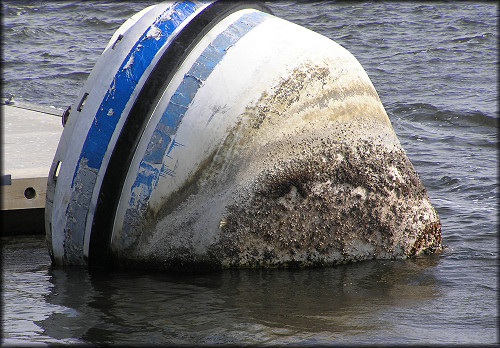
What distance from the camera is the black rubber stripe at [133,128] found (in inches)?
137

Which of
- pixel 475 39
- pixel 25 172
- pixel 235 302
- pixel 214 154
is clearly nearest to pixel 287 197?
pixel 214 154

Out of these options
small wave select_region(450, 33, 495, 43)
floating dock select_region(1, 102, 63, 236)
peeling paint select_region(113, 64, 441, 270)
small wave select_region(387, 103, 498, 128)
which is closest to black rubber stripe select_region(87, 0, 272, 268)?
peeling paint select_region(113, 64, 441, 270)

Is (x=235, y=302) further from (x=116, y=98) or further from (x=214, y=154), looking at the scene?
(x=116, y=98)

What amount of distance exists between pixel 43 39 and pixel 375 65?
19.7 ft

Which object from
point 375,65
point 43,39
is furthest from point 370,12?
point 43,39

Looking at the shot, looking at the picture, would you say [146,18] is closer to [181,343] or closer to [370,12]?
[181,343]

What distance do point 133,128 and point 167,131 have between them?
16cm

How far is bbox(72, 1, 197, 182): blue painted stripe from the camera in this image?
3502mm

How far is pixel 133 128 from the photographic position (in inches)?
137

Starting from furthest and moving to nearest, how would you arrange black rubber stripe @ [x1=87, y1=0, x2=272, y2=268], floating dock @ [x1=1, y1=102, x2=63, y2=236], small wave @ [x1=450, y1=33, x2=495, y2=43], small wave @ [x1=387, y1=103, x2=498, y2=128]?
1. small wave @ [x1=450, y1=33, x2=495, y2=43]
2. small wave @ [x1=387, y1=103, x2=498, y2=128]
3. floating dock @ [x1=1, y1=102, x2=63, y2=236]
4. black rubber stripe @ [x1=87, y1=0, x2=272, y2=268]

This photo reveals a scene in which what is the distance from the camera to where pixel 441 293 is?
3.56 metres

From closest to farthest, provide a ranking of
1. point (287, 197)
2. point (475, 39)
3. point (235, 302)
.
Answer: point (235, 302), point (287, 197), point (475, 39)

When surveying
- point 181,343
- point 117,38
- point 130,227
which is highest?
point 117,38

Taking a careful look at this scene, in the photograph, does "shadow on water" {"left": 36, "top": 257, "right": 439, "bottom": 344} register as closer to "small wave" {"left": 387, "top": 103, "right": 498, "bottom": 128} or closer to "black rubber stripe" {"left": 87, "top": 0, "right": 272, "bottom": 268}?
"black rubber stripe" {"left": 87, "top": 0, "right": 272, "bottom": 268}
